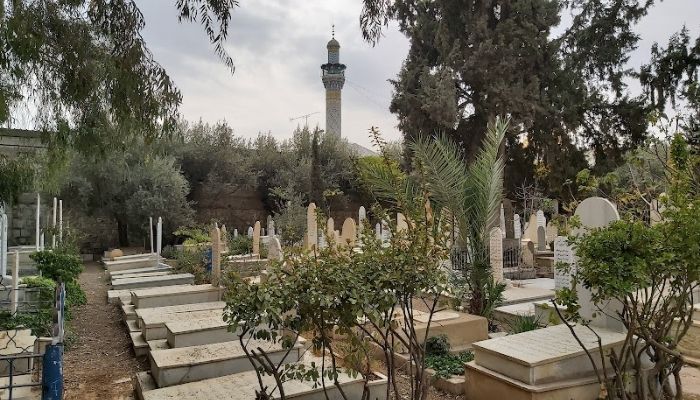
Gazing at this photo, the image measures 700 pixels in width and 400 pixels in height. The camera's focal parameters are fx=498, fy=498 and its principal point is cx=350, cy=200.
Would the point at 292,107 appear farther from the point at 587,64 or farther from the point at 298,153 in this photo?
the point at 587,64

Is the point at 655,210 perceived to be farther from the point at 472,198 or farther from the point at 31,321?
the point at 31,321

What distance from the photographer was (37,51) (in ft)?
17.1

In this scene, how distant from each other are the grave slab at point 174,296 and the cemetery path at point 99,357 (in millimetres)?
516

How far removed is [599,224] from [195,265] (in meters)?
8.23

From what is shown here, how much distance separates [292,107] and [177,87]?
80.8 feet

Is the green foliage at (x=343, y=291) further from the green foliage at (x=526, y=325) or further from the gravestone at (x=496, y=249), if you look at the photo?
the gravestone at (x=496, y=249)

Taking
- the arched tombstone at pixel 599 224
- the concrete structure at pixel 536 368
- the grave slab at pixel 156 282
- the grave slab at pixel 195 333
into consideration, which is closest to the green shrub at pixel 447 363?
the concrete structure at pixel 536 368

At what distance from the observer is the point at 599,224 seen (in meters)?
4.69

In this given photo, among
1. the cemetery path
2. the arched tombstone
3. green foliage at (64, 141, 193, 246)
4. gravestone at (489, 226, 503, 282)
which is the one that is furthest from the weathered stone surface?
green foliage at (64, 141, 193, 246)

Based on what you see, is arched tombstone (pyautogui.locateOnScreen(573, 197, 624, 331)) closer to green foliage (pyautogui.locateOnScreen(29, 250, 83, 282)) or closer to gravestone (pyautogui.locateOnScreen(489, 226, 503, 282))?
gravestone (pyautogui.locateOnScreen(489, 226, 503, 282))

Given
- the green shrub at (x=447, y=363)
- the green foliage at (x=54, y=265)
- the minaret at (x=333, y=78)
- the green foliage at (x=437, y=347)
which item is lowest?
the green shrub at (x=447, y=363)

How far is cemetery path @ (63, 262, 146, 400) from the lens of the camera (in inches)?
193

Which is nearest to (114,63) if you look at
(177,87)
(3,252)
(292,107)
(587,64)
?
(177,87)

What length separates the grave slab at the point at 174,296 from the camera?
7656 millimetres
